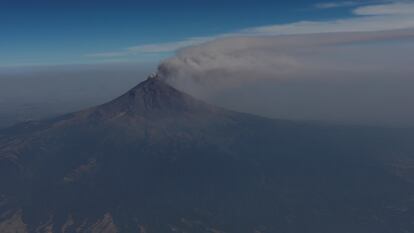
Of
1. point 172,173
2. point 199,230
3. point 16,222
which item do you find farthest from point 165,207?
point 16,222

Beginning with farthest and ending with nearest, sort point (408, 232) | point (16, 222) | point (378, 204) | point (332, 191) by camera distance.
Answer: point (332, 191)
point (378, 204)
point (16, 222)
point (408, 232)

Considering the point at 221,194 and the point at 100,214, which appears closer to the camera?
the point at 100,214

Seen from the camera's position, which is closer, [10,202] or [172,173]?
[10,202]

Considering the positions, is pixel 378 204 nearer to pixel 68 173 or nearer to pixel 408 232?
pixel 408 232

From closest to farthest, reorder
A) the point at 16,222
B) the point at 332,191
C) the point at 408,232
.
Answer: the point at 408,232 → the point at 16,222 → the point at 332,191

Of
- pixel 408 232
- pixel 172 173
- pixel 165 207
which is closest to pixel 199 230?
pixel 165 207

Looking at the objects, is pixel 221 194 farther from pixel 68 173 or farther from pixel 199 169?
pixel 68 173

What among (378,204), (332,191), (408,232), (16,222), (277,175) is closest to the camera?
(408,232)

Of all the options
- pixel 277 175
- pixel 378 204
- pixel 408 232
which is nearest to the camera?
pixel 408 232
